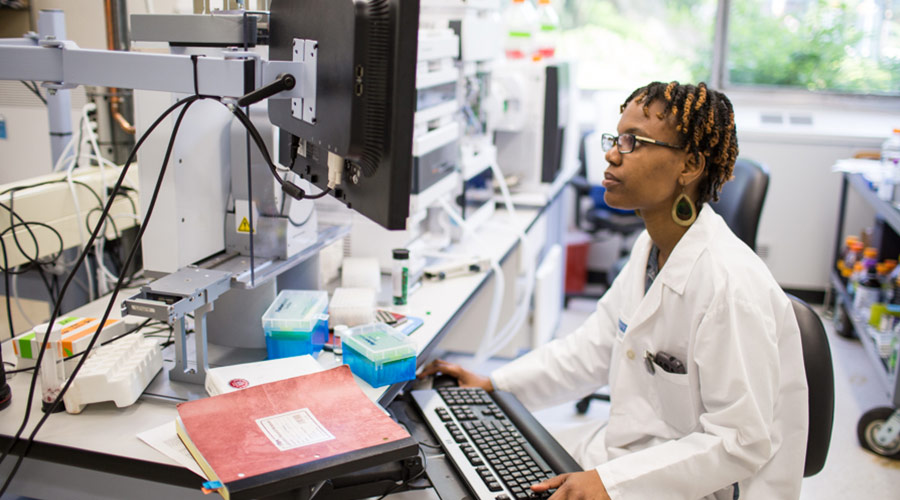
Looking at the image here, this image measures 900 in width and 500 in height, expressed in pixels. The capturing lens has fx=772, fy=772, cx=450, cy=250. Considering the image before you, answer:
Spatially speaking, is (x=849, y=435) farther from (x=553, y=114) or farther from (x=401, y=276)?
(x=401, y=276)

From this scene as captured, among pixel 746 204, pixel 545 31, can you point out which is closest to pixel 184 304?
pixel 746 204

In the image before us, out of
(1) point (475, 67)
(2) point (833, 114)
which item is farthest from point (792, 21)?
(1) point (475, 67)

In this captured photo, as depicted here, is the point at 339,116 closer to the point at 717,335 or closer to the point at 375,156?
the point at 375,156

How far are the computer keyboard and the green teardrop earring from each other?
49 centimetres

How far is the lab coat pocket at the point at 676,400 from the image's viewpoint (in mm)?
1435

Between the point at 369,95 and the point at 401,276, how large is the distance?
0.90 meters

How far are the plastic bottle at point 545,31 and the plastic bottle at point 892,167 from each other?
1452mm

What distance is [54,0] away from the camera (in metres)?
2.26

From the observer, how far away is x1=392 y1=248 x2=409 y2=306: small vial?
6.29ft

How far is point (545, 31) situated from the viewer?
3.55 meters

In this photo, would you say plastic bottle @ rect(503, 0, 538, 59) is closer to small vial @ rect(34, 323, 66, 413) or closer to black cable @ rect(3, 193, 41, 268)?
black cable @ rect(3, 193, 41, 268)

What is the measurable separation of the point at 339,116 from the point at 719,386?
0.79 metres

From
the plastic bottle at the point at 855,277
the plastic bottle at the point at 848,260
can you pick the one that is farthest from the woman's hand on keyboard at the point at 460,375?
the plastic bottle at the point at 848,260

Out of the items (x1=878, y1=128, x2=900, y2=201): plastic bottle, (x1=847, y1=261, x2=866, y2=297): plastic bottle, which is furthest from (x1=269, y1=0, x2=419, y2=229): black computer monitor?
(x1=847, y1=261, x2=866, y2=297): plastic bottle
